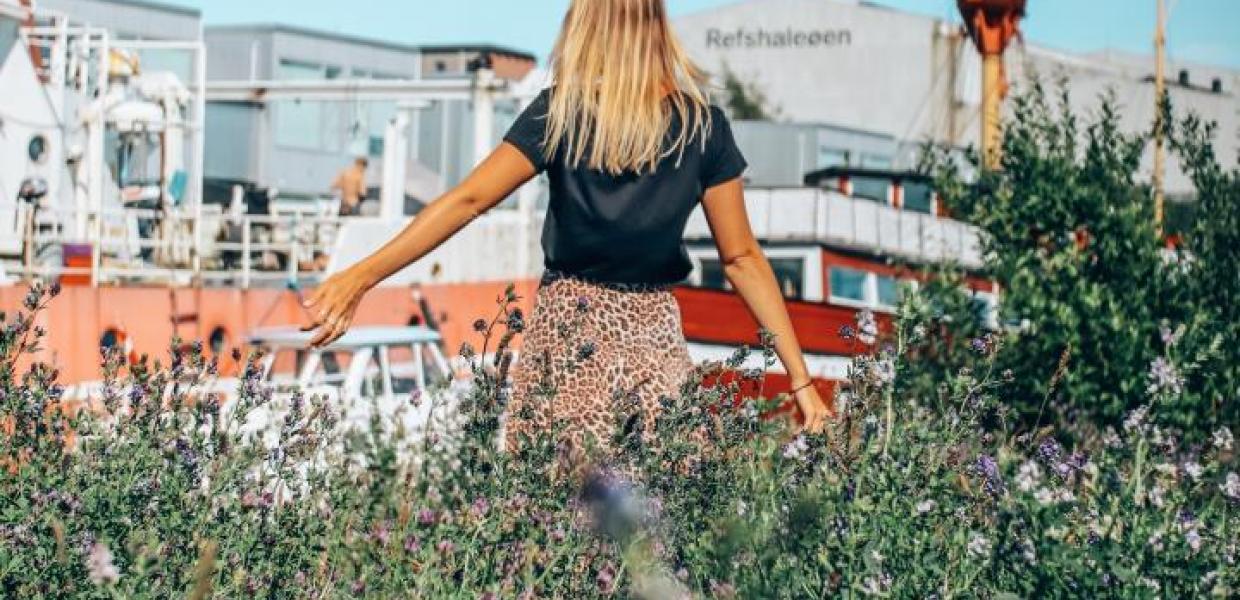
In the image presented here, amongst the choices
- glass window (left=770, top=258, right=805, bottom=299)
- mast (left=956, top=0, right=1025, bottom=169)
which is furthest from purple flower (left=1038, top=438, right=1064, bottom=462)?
mast (left=956, top=0, right=1025, bottom=169)

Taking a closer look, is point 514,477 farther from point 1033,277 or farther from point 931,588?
point 1033,277

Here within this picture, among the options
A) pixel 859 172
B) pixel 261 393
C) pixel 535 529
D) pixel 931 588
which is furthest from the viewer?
pixel 859 172

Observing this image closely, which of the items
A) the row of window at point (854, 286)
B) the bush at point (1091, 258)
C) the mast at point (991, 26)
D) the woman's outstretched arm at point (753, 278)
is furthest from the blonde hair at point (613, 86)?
the mast at point (991, 26)

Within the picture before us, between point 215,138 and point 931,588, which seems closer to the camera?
point 931,588

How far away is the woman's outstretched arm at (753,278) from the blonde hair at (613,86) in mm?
302

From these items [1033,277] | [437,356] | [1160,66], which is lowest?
[437,356]

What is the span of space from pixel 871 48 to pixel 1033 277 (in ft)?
157

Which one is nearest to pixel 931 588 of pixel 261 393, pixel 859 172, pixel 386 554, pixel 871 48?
pixel 386 554

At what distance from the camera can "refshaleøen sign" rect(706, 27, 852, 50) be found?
200 ft

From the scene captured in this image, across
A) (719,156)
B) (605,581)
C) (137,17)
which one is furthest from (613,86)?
(137,17)

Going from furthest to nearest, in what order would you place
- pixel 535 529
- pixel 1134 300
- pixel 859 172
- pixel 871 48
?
1. pixel 871 48
2. pixel 859 172
3. pixel 1134 300
4. pixel 535 529

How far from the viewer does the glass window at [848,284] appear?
21.8m

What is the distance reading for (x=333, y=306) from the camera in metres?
4.39

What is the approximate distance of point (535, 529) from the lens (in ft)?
13.1
